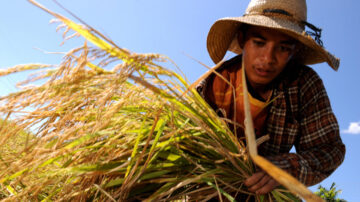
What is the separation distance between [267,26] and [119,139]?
1051 mm

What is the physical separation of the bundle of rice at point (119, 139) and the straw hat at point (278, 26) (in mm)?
791

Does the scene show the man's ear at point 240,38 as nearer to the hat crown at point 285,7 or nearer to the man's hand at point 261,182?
the hat crown at point 285,7

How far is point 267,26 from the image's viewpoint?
1625 millimetres

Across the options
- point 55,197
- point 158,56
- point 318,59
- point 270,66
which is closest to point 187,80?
point 158,56

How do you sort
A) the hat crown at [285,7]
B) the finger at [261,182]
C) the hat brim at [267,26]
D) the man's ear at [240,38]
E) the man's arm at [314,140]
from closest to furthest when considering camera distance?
1. the finger at [261,182]
2. the man's arm at [314,140]
3. the hat brim at [267,26]
4. the hat crown at [285,7]
5. the man's ear at [240,38]

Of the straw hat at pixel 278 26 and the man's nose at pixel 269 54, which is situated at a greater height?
the straw hat at pixel 278 26

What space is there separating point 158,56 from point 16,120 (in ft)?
2.21

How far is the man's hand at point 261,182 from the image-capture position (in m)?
1.22

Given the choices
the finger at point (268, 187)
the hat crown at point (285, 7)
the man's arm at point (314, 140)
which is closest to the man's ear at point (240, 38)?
the hat crown at point (285, 7)

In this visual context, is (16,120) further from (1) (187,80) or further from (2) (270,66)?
(2) (270,66)

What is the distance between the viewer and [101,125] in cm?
104

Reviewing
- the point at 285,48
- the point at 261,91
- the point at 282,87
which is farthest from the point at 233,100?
the point at 285,48

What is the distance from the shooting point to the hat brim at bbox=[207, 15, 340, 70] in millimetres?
1682

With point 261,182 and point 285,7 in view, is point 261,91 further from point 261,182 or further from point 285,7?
point 261,182
